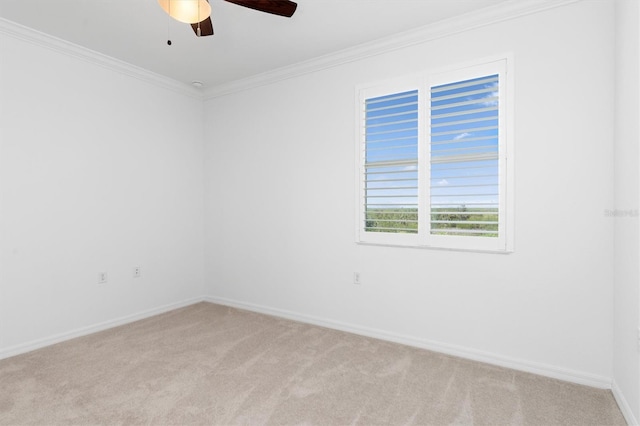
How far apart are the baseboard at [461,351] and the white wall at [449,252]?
1 centimetres

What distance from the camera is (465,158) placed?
108 inches

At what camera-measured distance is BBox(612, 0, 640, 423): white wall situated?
184 centimetres

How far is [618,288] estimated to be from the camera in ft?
7.11

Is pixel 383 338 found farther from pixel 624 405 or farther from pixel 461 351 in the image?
pixel 624 405

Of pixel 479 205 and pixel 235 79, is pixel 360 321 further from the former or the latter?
pixel 235 79

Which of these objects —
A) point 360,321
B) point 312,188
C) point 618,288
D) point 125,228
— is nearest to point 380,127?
point 312,188

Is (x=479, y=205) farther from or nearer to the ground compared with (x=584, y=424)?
farther from the ground

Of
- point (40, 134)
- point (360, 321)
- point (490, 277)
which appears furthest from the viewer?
point (360, 321)

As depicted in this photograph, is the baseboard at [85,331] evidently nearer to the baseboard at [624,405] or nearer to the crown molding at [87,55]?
the crown molding at [87,55]

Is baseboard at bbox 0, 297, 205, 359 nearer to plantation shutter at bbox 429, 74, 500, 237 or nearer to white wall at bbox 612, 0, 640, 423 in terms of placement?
plantation shutter at bbox 429, 74, 500, 237

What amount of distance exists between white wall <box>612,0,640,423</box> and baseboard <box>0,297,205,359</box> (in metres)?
4.06

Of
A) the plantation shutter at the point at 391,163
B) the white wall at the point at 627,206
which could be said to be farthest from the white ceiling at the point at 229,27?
the white wall at the point at 627,206

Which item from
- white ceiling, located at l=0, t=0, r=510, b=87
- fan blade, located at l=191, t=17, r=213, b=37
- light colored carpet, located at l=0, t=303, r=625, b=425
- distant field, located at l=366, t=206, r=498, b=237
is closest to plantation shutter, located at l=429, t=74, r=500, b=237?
distant field, located at l=366, t=206, r=498, b=237

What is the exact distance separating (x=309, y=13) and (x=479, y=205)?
1.99m
